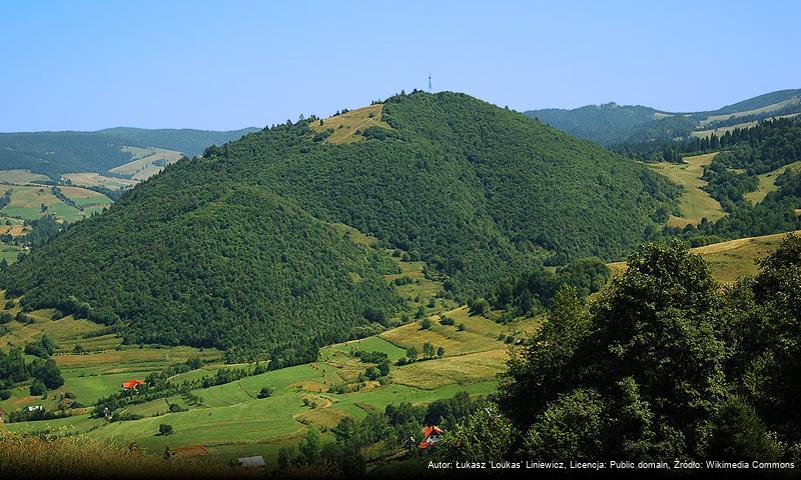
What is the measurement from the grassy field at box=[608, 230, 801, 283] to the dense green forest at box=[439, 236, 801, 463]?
61.0 m

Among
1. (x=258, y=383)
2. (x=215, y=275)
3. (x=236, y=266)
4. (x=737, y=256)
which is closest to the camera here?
(x=737, y=256)

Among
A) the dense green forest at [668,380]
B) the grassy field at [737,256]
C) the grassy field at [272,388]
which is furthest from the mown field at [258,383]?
the dense green forest at [668,380]

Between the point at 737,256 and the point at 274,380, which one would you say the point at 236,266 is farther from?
the point at 737,256

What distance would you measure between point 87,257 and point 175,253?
2182 centimetres

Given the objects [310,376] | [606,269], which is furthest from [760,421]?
[606,269]

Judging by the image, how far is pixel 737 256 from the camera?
106 metres

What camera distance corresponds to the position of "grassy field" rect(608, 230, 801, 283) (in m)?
98.4

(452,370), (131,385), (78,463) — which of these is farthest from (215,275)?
(78,463)

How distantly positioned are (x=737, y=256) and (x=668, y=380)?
82219 mm

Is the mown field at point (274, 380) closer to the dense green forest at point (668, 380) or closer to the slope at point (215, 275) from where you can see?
the slope at point (215, 275)

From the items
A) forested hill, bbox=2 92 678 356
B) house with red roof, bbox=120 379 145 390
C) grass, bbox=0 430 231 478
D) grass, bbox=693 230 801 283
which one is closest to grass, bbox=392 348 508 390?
grass, bbox=693 230 801 283

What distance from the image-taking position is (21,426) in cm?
8994

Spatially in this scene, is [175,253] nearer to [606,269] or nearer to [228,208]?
[228,208]

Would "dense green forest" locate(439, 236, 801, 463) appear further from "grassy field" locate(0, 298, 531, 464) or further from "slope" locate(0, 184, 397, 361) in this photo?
"slope" locate(0, 184, 397, 361)
